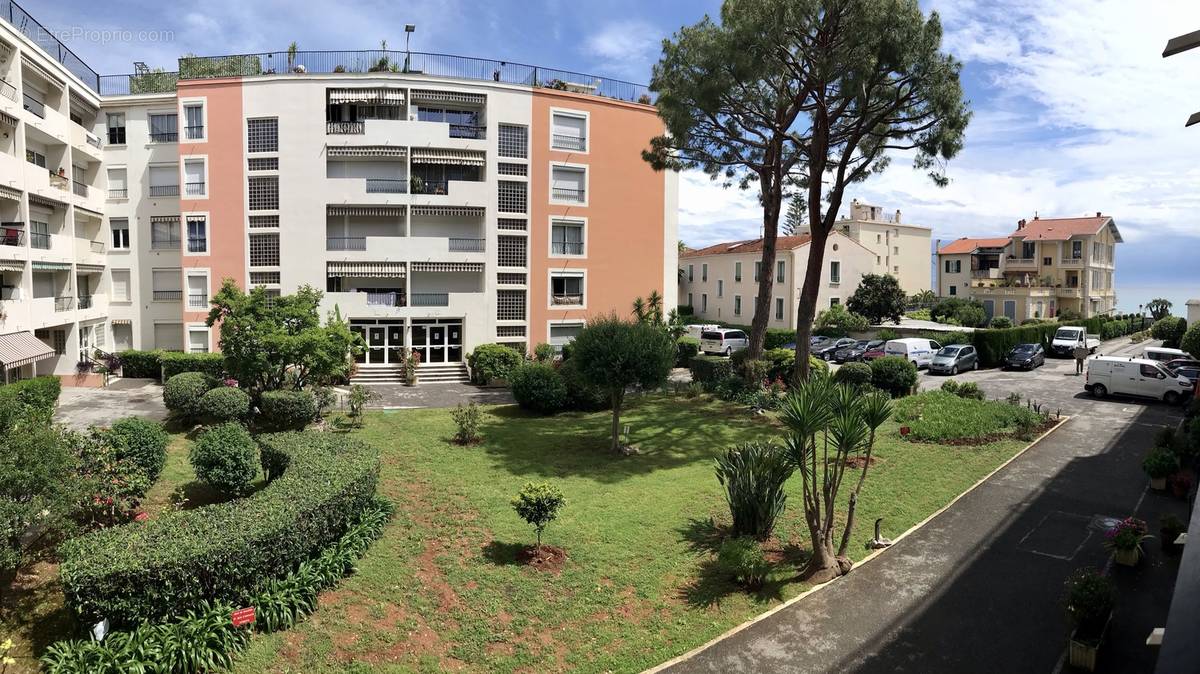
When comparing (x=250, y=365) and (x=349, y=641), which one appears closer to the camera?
(x=349, y=641)

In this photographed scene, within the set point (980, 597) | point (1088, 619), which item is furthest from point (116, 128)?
point (1088, 619)

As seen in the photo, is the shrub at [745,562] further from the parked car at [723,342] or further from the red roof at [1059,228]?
the red roof at [1059,228]

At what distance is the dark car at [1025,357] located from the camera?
36812 mm

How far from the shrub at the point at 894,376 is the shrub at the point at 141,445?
78.7 ft

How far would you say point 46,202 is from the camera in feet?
96.8

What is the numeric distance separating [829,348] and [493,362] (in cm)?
2095

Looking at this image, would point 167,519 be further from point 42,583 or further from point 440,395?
point 440,395

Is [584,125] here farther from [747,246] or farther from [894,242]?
[894,242]

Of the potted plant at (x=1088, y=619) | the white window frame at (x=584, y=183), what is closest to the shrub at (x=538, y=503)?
the potted plant at (x=1088, y=619)

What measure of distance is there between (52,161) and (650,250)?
29413mm

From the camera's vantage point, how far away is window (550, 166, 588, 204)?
36466 millimetres

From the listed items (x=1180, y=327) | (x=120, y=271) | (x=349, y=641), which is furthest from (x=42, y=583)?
(x=1180, y=327)

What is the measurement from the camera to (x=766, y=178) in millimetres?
27969

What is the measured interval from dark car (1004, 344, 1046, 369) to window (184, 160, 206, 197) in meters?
43.4
